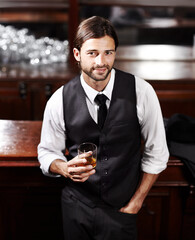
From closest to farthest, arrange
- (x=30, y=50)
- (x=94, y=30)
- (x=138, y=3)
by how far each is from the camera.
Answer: (x=94, y=30) → (x=138, y=3) → (x=30, y=50)

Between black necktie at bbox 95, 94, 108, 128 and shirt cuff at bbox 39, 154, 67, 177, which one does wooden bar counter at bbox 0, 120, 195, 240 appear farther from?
black necktie at bbox 95, 94, 108, 128

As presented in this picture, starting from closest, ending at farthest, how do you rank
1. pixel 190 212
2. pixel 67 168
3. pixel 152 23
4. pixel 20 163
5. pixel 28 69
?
pixel 67 168
pixel 20 163
pixel 190 212
pixel 28 69
pixel 152 23

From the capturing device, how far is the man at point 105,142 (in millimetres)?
1372

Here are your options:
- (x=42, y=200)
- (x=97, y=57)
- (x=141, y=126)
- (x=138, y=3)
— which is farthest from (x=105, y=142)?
(x=138, y=3)

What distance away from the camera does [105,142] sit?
140 centimetres

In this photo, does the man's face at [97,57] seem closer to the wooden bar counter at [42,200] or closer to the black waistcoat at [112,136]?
the black waistcoat at [112,136]

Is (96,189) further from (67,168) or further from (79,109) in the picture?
(79,109)

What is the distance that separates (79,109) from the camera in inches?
55.7

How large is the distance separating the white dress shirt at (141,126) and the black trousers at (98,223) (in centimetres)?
21

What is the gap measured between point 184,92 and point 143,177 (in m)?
1.80

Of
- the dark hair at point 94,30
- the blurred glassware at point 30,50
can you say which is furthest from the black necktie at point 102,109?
the blurred glassware at point 30,50

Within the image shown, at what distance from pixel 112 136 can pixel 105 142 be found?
0.04 m

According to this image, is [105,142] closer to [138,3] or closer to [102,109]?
[102,109]

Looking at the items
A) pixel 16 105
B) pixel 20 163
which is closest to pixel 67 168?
pixel 20 163
